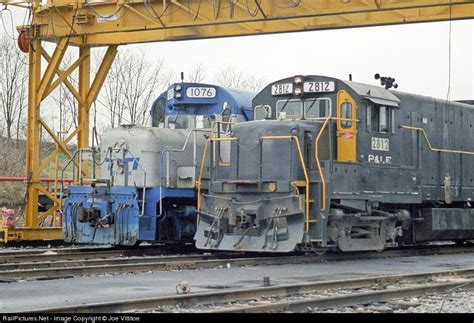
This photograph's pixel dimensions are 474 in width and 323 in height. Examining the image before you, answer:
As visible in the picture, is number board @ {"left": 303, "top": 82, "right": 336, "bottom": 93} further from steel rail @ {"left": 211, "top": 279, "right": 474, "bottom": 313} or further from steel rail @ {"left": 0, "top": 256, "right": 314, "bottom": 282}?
steel rail @ {"left": 211, "top": 279, "right": 474, "bottom": 313}

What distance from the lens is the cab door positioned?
15.7 metres

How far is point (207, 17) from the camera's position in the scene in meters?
18.9

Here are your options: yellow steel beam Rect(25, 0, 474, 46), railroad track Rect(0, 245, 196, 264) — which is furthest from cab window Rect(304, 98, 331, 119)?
railroad track Rect(0, 245, 196, 264)

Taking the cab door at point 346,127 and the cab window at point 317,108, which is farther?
the cab window at point 317,108

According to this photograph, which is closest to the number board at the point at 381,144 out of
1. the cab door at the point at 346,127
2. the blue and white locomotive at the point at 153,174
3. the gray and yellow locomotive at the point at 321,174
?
the gray and yellow locomotive at the point at 321,174

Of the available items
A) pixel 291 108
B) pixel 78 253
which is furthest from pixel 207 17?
pixel 78 253

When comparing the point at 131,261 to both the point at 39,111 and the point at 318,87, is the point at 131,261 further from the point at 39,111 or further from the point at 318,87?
the point at 39,111

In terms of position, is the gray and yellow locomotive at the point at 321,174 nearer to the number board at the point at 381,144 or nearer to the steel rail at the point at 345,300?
the number board at the point at 381,144

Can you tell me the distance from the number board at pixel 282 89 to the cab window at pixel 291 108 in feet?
0.63

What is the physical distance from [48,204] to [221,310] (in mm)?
14694

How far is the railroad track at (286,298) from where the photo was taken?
28.6ft

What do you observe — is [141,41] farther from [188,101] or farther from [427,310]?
[427,310]

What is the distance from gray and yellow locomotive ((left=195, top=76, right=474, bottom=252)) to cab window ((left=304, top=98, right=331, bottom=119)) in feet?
0.07

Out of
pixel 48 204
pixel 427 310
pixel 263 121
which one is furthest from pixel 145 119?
pixel 427 310
